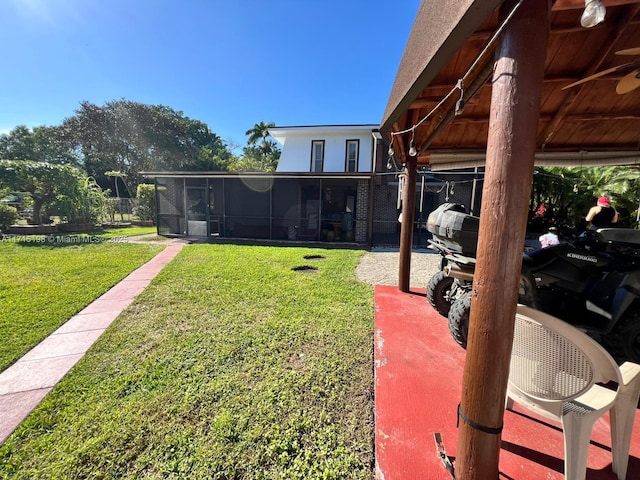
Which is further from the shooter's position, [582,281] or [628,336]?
[582,281]

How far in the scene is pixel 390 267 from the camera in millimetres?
6648

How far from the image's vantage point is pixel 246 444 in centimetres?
169

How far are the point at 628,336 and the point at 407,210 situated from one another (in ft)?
8.56

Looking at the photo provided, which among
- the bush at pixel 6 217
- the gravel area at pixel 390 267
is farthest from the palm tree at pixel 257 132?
the gravel area at pixel 390 267

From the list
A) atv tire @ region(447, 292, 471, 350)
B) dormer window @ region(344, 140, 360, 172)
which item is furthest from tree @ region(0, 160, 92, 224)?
atv tire @ region(447, 292, 471, 350)

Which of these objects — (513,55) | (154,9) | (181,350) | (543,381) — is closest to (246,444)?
(181,350)

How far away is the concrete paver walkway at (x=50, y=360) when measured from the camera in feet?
6.67

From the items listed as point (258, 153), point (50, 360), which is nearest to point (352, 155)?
point (50, 360)

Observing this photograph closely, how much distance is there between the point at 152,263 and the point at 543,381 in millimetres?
7670

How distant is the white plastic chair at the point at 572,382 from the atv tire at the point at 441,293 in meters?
2.15

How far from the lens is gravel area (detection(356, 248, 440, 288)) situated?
215 inches

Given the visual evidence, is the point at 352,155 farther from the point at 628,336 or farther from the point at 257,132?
the point at 257,132

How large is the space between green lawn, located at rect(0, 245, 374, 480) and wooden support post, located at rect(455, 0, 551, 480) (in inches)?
33.7

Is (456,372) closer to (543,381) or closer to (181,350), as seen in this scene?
(543,381)
